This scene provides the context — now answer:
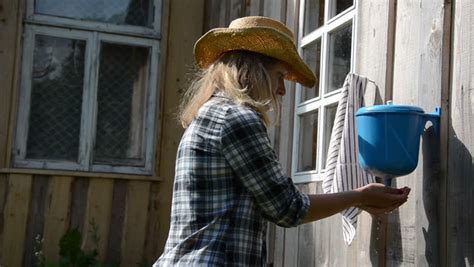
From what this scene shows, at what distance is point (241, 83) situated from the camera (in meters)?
2.25

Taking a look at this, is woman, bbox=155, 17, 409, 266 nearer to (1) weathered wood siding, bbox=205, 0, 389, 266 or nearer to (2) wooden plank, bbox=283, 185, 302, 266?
(1) weathered wood siding, bbox=205, 0, 389, 266

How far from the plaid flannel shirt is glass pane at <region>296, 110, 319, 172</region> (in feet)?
4.50

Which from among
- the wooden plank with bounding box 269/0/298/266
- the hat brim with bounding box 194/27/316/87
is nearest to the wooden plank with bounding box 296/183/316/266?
the wooden plank with bounding box 269/0/298/266

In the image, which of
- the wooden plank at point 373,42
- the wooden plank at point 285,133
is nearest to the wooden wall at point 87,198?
the wooden plank at point 285,133

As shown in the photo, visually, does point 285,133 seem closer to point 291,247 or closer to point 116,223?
point 291,247

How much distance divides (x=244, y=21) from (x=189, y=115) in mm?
338

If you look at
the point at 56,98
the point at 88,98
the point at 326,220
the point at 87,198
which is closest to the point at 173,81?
the point at 88,98

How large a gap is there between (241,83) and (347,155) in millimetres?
695

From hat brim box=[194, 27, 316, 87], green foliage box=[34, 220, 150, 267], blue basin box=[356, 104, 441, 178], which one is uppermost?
hat brim box=[194, 27, 316, 87]

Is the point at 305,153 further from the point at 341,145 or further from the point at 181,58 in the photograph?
the point at 181,58

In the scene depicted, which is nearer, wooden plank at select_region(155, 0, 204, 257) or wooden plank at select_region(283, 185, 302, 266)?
wooden plank at select_region(283, 185, 302, 266)

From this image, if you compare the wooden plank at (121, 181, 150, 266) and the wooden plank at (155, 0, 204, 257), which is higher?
the wooden plank at (155, 0, 204, 257)

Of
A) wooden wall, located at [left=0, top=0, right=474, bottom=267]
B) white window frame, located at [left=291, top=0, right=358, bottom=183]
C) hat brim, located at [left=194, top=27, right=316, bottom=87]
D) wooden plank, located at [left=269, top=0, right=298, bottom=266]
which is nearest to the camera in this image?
hat brim, located at [left=194, top=27, right=316, bottom=87]

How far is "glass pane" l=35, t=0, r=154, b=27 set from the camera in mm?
5316
